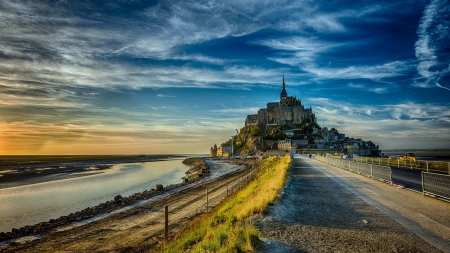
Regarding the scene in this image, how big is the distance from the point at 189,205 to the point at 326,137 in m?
132

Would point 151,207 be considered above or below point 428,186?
below

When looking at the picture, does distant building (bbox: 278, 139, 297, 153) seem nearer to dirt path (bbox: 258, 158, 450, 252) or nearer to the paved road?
the paved road

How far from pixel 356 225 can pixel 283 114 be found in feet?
481

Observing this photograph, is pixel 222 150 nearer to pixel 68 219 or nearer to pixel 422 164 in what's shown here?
pixel 422 164

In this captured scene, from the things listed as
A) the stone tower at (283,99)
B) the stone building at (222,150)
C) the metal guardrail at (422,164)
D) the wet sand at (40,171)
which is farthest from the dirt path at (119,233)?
the stone tower at (283,99)

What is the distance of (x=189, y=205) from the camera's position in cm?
1798

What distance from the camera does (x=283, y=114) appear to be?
494 ft

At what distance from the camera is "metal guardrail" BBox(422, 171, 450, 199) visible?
1066 centimetres

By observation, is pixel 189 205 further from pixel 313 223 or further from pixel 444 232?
pixel 444 232

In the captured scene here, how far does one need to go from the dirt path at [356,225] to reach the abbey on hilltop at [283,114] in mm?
139228

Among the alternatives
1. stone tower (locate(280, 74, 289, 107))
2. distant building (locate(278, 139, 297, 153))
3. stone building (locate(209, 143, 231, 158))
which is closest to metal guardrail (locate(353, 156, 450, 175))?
distant building (locate(278, 139, 297, 153))

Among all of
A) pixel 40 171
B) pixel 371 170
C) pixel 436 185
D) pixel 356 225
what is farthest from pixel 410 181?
pixel 40 171

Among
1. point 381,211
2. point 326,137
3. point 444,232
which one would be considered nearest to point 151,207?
point 381,211

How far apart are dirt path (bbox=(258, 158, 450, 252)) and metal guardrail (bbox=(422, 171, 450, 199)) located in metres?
0.54
